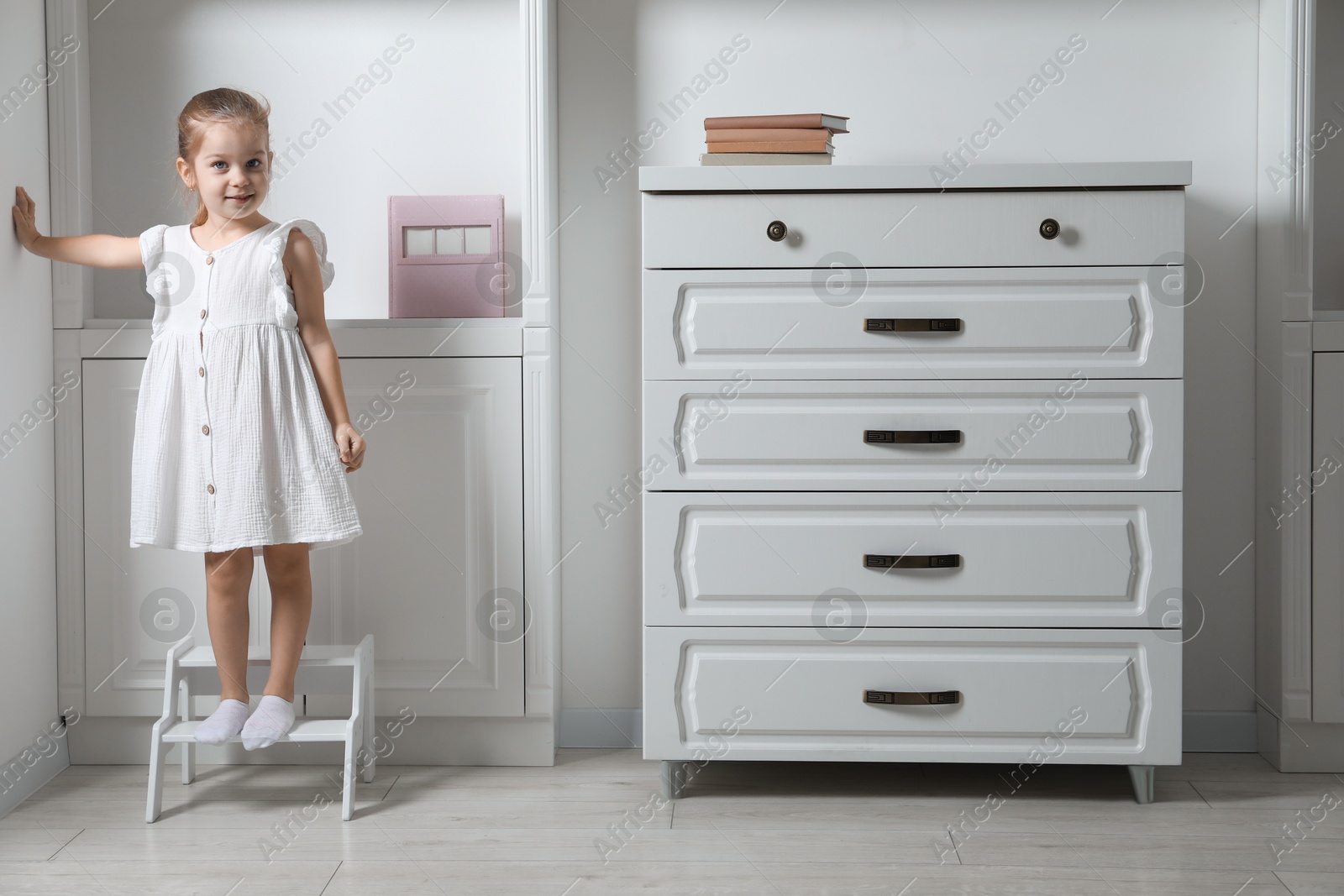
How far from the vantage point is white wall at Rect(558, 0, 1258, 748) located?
1.93 metres

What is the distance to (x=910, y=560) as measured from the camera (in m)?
1.63

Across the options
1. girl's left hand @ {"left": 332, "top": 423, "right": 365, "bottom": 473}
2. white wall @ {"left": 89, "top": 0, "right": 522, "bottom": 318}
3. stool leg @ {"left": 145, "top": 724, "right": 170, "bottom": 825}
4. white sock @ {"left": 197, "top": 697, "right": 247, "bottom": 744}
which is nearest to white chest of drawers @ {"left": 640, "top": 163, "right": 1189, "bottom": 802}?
girl's left hand @ {"left": 332, "top": 423, "right": 365, "bottom": 473}

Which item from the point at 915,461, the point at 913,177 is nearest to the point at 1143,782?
the point at 915,461

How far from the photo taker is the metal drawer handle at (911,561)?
1.62 m

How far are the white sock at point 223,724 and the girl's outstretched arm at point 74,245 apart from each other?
2.54 ft

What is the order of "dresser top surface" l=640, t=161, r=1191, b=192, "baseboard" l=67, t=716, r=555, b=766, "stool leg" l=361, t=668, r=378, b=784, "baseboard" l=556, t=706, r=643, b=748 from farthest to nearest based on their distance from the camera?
"baseboard" l=556, t=706, r=643, b=748
"baseboard" l=67, t=716, r=555, b=766
"stool leg" l=361, t=668, r=378, b=784
"dresser top surface" l=640, t=161, r=1191, b=192

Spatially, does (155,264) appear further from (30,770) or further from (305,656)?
(30,770)

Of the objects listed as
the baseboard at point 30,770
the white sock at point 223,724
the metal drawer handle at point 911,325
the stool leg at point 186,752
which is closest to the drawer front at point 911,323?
the metal drawer handle at point 911,325

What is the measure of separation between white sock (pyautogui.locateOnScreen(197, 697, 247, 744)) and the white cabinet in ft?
0.72

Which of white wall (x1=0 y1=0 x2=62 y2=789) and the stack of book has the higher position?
the stack of book

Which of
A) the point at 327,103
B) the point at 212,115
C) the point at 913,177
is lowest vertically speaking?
the point at 913,177

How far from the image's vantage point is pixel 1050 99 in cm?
195

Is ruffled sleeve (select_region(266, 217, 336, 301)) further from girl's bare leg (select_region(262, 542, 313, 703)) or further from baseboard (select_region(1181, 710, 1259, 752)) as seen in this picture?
baseboard (select_region(1181, 710, 1259, 752))

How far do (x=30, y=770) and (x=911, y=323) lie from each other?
1.72 m
